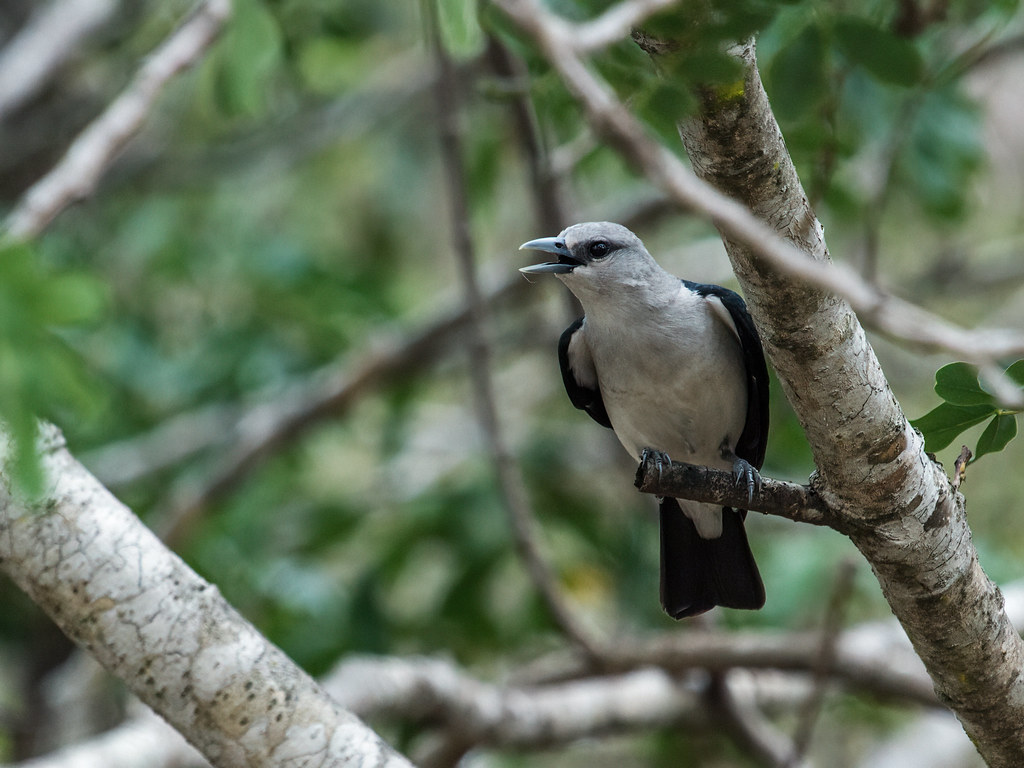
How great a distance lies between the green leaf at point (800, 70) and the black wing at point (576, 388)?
1.28 meters

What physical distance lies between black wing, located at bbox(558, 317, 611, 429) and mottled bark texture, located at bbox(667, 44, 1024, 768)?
1593 millimetres

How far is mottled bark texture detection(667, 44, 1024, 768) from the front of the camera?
193 centimetres

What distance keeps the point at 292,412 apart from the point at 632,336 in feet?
9.48

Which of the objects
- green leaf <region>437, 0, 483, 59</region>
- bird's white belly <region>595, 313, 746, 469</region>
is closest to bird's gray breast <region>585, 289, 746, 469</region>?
bird's white belly <region>595, 313, 746, 469</region>

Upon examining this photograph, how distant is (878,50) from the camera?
272 centimetres

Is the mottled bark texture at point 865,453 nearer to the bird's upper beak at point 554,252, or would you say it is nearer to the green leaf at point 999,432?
the green leaf at point 999,432

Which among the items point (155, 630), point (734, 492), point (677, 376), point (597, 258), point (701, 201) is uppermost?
point (701, 201)

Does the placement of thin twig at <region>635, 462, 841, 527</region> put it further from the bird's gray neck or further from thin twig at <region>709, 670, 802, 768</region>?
thin twig at <region>709, 670, 802, 768</region>

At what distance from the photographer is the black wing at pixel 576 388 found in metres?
3.81

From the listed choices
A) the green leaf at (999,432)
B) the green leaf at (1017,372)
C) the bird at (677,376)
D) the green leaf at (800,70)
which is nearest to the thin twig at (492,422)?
the bird at (677,376)

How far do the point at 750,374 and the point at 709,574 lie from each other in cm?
65

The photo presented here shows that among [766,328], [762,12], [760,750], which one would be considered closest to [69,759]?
[766,328]

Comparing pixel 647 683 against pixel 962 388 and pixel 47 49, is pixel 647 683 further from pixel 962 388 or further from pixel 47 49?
pixel 47 49

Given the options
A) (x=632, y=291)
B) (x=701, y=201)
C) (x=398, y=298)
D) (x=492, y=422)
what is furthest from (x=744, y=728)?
(x=701, y=201)
